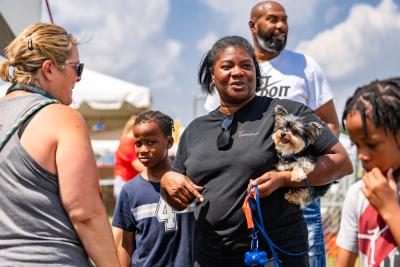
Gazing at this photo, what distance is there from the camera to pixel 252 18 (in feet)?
13.9

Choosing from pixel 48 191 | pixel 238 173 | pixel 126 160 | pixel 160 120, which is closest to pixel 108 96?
pixel 126 160

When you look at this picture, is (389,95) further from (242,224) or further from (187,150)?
(187,150)

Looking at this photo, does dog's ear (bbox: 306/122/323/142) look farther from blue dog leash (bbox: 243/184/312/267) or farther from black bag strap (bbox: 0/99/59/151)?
black bag strap (bbox: 0/99/59/151)

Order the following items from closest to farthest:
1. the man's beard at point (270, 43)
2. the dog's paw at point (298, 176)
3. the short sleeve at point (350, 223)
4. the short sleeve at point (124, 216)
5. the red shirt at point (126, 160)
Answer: the short sleeve at point (350, 223)
the dog's paw at point (298, 176)
the short sleeve at point (124, 216)
the man's beard at point (270, 43)
the red shirt at point (126, 160)

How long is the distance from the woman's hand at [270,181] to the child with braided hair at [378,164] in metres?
0.51

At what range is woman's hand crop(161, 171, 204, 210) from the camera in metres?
2.83

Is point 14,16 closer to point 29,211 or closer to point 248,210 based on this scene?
point 29,211

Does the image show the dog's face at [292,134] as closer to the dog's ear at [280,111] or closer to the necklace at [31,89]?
the dog's ear at [280,111]

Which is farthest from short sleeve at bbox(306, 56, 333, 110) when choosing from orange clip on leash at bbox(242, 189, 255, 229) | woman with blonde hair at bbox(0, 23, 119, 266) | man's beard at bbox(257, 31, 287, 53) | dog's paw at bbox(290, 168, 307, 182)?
woman with blonde hair at bbox(0, 23, 119, 266)

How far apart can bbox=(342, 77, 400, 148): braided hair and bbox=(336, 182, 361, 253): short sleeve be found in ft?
0.97

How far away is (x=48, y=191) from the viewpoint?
95.3 inches

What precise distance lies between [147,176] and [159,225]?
39 cm

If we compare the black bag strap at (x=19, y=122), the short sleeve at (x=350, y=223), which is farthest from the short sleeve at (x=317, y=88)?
the black bag strap at (x=19, y=122)

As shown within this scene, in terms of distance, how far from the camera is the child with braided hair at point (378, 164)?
1.95 metres
